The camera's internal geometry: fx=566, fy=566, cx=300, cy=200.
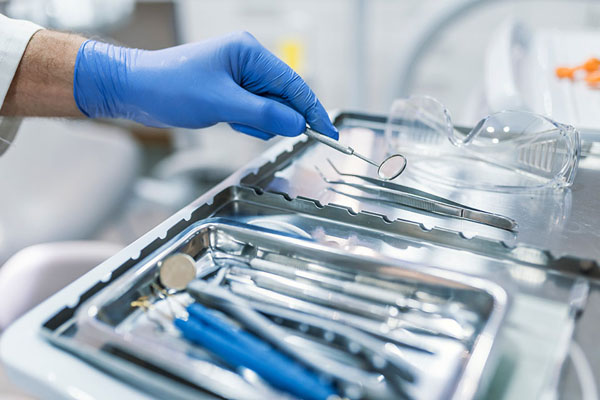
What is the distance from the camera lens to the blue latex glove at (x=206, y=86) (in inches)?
26.7

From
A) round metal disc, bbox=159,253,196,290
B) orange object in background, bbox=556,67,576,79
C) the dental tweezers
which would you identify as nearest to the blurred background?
orange object in background, bbox=556,67,576,79

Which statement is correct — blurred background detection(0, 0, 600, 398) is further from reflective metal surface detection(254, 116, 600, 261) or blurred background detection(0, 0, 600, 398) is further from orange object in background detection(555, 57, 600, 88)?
reflective metal surface detection(254, 116, 600, 261)

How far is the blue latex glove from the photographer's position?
679mm

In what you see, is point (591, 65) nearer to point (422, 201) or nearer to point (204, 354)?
point (422, 201)

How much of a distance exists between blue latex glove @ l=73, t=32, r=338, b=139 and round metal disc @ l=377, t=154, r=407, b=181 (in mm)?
92

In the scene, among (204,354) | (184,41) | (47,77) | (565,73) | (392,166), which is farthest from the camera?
(184,41)

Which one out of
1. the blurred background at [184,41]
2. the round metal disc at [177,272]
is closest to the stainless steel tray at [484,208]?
the round metal disc at [177,272]

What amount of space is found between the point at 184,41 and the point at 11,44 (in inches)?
62.4

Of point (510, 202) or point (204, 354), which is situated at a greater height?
point (510, 202)

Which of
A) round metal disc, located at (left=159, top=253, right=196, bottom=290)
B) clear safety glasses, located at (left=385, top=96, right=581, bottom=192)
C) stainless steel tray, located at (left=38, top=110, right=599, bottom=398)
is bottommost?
round metal disc, located at (left=159, top=253, right=196, bottom=290)

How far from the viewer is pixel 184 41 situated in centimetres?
229

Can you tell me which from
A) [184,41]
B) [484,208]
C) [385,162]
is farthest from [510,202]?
[184,41]

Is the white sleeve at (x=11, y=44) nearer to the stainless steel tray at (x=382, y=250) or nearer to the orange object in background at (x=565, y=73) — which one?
the stainless steel tray at (x=382, y=250)

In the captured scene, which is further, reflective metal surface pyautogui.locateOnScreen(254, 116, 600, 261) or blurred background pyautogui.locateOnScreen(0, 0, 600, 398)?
blurred background pyautogui.locateOnScreen(0, 0, 600, 398)
